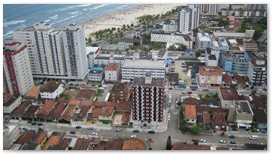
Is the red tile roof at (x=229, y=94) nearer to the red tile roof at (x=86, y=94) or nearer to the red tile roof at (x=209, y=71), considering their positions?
the red tile roof at (x=209, y=71)

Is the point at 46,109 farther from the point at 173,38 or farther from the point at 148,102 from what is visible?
the point at 173,38

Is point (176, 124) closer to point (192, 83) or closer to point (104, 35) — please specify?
point (192, 83)

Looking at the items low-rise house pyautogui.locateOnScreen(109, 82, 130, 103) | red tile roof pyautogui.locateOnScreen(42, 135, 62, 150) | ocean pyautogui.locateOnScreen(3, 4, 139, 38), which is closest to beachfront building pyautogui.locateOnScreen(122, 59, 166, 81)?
low-rise house pyautogui.locateOnScreen(109, 82, 130, 103)

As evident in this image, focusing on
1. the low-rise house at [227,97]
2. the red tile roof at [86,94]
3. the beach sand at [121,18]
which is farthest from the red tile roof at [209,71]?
the beach sand at [121,18]

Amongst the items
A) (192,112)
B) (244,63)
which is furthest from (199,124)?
(244,63)

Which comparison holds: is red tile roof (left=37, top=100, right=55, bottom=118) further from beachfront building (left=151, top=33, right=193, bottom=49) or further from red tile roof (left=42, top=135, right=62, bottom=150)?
beachfront building (left=151, top=33, right=193, bottom=49)

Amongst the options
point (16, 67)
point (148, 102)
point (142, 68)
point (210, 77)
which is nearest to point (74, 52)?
point (16, 67)
